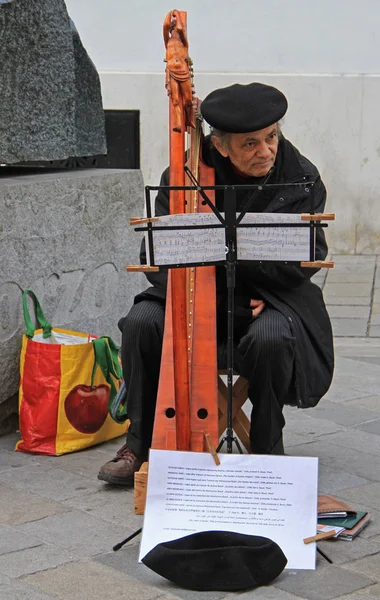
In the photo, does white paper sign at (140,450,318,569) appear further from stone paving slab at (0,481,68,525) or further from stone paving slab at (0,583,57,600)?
stone paving slab at (0,481,68,525)

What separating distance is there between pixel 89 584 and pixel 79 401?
118 centimetres

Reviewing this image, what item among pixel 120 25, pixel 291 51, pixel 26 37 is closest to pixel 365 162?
pixel 291 51

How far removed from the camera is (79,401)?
3797 millimetres

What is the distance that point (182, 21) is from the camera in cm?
281

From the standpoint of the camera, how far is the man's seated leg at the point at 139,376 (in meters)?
3.28

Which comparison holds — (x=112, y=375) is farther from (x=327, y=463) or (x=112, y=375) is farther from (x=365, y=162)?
(x=365, y=162)

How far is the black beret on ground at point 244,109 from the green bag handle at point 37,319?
1.22 metres

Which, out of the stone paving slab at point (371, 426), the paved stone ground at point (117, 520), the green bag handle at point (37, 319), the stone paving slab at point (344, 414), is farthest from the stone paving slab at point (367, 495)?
the green bag handle at point (37, 319)

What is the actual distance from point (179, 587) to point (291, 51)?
243 inches

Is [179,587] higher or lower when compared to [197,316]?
lower

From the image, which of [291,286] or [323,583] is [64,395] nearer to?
[291,286]

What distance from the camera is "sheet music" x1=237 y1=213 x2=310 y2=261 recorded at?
2793mm

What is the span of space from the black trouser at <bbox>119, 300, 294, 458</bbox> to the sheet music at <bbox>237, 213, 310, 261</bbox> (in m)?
0.39

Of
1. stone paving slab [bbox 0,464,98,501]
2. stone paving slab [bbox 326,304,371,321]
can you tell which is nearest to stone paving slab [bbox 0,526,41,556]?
stone paving slab [bbox 0,464,98,501]
